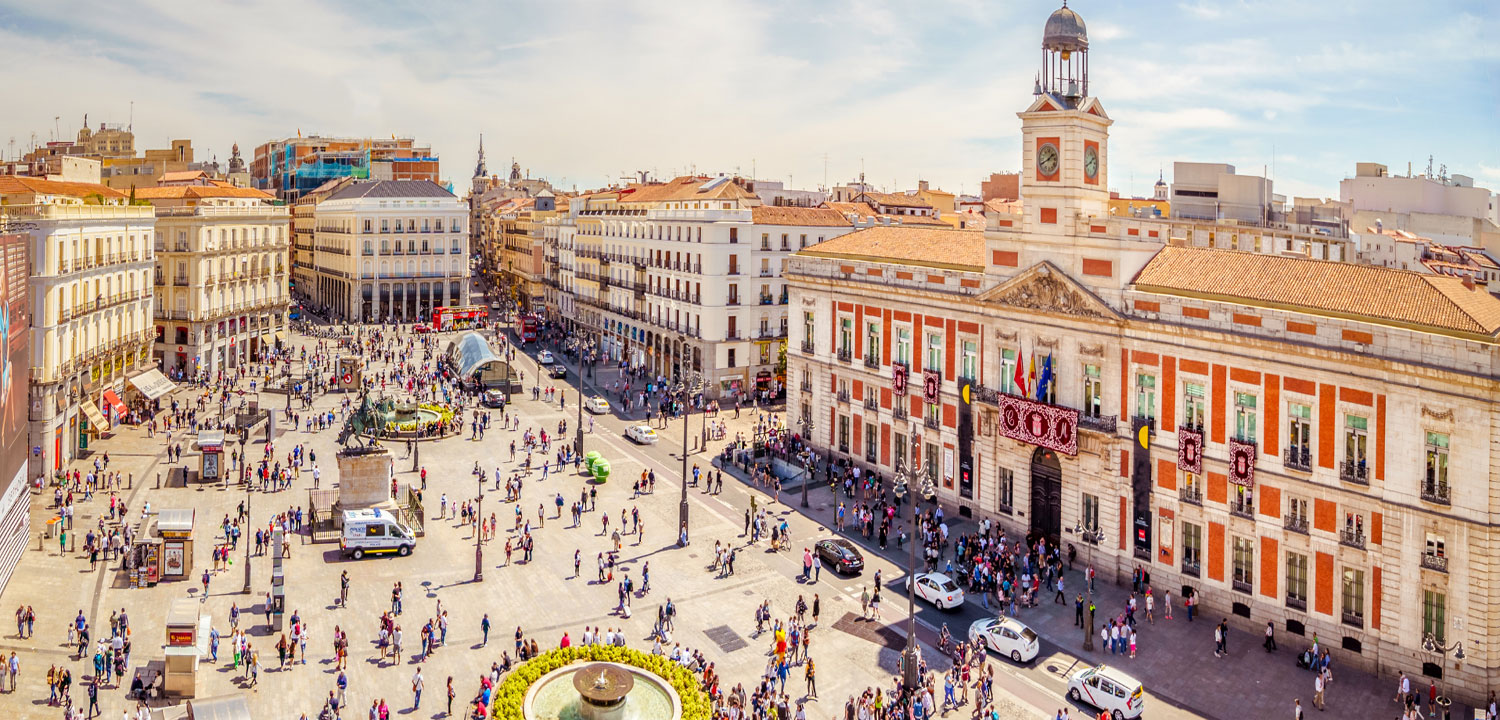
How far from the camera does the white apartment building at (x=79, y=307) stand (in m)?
49.8

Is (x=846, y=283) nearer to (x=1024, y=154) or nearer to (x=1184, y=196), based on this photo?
(x=1024, y=154)

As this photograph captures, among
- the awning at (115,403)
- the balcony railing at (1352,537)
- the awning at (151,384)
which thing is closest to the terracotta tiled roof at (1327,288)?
the balcony railing at (1352,537)

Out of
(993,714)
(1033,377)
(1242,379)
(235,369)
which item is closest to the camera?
(993,714)

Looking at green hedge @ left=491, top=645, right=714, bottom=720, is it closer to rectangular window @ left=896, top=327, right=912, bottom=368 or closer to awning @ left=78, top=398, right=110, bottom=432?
rectangular window @ left=896, top=327, right=912, bottom=368

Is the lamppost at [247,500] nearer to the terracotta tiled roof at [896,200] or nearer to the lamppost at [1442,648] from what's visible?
the lamppost at [1442,648]

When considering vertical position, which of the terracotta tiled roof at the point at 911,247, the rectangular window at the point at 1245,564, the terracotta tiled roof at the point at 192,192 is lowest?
the rectangular window at the point at 1245,564

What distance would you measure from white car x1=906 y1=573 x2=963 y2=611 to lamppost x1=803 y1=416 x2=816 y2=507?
12.0 m

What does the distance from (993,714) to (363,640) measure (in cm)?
1986

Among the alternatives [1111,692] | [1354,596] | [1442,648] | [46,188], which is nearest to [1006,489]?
[1354,596]

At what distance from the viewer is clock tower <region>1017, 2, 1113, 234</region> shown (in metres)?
44.2

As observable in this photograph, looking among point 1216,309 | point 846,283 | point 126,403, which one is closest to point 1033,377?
point 1216,309

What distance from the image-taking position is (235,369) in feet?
269

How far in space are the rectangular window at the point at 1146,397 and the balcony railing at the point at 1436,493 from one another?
949 centimetres

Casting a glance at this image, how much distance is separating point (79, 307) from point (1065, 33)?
50.0m
